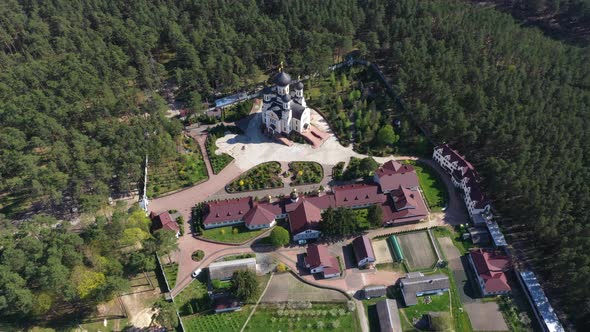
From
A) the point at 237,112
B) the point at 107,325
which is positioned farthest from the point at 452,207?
the point at 107,325

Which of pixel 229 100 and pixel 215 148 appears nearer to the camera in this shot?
pixel 215 148

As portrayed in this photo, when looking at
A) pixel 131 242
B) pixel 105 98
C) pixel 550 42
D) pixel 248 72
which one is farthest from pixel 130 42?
pixel 550 42

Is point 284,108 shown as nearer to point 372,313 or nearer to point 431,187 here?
point 431,187

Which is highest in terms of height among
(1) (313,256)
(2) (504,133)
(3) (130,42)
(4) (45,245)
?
(3) (130,42)

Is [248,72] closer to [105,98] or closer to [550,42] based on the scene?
[105,98]

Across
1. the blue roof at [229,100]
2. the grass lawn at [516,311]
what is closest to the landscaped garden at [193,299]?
the grass lawn at [516,311]

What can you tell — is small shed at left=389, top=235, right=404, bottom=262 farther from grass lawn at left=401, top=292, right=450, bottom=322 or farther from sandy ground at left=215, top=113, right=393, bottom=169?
sandy ground at left=215, top=113, right=393, bottom=169
